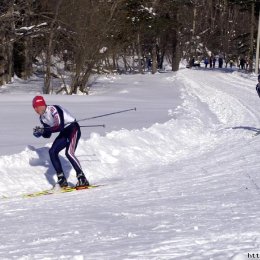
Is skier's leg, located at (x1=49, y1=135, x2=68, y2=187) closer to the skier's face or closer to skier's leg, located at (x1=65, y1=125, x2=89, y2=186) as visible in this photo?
skier's leg, located at (x1=65, y1=125, x2=89, y2=186)

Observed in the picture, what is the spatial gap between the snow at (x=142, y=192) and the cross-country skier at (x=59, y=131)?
0.56m

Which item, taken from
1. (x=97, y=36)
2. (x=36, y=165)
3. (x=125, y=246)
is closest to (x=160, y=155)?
(x=36, y=165)

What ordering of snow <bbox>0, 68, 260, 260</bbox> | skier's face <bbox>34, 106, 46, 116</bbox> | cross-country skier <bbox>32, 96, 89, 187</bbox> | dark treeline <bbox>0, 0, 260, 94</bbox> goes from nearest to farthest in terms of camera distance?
1. snow <bbox>0, 68, 260, 260</bbox>
2. skier's face <bbox>34, 106, 46, 116</bbox>
3. cross-country skier <bbox>32, 96, 89, 187</bbox>
4. dark treeline <bbox>0, 0, 260, 94</bbox>

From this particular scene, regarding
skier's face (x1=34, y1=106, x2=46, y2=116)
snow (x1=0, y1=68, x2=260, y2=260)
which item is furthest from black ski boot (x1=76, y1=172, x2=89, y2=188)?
skier's face (x1=34, y1=106, x2=46, y2=116)

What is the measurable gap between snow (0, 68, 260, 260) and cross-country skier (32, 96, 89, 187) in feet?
1.85

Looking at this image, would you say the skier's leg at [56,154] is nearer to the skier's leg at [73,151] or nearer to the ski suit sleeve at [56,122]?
the skier's leg at [73,151]

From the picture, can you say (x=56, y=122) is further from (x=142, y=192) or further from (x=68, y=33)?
(x=68, y=33)

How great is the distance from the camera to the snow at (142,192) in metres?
5.58

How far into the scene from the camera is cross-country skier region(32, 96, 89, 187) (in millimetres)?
9727

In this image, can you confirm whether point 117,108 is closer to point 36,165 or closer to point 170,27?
point 36,165

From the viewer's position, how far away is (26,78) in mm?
45156

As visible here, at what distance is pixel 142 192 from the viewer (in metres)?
9.02

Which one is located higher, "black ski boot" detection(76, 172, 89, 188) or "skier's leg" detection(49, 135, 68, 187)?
"skier's leg" detection(49, 135, 68, 187)

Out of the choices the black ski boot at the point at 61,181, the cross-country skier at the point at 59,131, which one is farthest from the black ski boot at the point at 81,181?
the black ski boot at the point at 61,181
